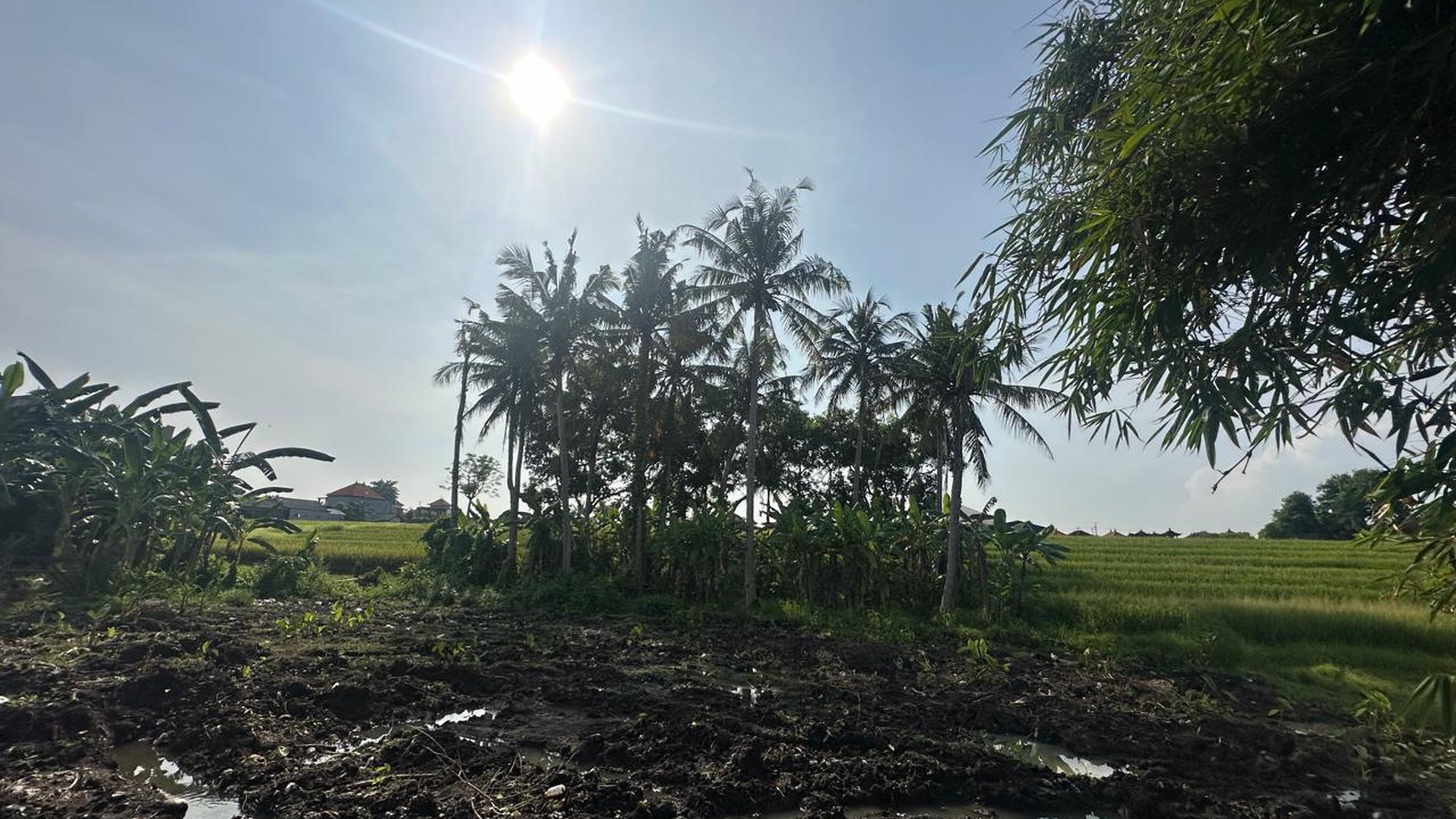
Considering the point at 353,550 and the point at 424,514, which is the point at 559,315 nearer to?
the point at 353,550

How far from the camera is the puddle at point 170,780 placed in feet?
16.4

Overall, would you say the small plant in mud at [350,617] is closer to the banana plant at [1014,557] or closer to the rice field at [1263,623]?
the banana plant at [1014,557]

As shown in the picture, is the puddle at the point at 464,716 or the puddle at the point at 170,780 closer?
the puddle at the point at 170,780

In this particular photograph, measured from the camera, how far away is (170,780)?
557 cm

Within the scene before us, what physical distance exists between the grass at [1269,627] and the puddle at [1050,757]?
12.6 ft

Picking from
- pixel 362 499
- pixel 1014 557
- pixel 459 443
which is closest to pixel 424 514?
pixel 362 499

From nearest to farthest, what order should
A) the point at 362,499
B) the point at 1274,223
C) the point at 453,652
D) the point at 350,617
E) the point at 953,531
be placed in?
the point at 1274,223 < the point at 453,652 < the point at 350,617 < the point at 953,531 < the point at 362,499

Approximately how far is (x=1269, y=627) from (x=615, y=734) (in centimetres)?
1364

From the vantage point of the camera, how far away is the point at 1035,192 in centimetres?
620

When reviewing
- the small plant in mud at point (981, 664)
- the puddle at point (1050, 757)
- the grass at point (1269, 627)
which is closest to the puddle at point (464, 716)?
the puddle at point (1050, 757)

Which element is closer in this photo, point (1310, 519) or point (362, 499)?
point (1310, 519)

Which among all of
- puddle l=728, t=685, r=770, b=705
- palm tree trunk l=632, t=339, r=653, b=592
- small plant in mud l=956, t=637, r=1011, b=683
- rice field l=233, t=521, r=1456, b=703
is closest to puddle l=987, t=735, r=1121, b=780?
small plant in mud l=956, t=637, r=1011, b=683

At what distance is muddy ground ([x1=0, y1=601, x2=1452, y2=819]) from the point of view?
17.5 feet

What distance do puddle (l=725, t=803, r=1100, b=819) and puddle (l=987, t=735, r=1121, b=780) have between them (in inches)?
31.0
